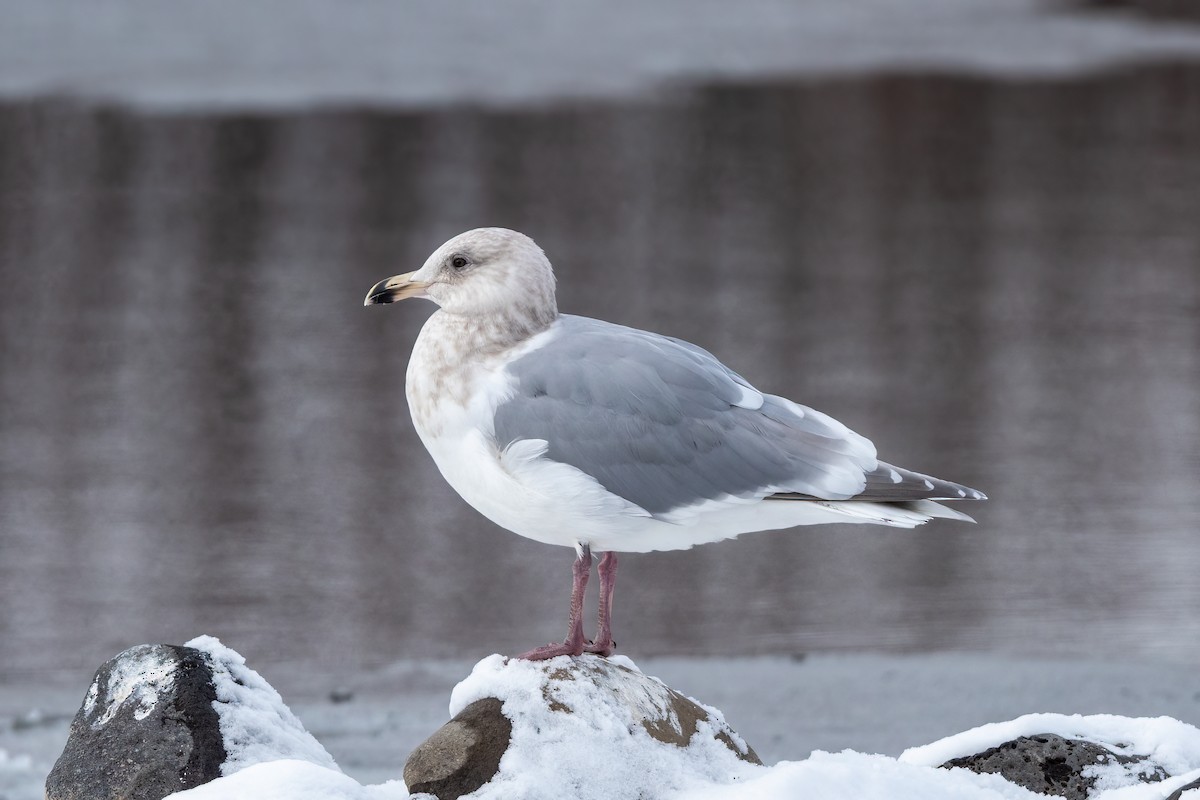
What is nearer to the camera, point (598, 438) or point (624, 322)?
point (598, 438)

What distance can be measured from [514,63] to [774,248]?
24.3ft

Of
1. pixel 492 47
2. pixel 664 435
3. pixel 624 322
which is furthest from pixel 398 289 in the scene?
pixel 492 47

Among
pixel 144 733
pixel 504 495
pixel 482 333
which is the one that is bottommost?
pixel 144 733

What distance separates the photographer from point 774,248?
12461mm

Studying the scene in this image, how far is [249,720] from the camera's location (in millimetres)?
4551

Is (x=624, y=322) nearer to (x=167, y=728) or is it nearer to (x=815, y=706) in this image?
(x=815, y=706)

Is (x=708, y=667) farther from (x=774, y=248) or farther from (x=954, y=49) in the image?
(x=954, y=49)

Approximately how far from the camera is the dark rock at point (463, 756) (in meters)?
4.12

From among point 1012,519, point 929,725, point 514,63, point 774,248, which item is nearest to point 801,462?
point 929,725

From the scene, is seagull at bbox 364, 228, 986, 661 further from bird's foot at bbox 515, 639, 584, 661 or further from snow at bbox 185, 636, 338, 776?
snow at bbox 185, 636, 338, 776

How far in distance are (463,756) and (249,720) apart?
2.37 feet

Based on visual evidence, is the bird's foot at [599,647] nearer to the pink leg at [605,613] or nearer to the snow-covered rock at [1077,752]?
the pink leg at [605,613]

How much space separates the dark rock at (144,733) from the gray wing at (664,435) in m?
1.10

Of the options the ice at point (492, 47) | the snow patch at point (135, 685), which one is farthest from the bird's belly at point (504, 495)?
the ice at point (492, 47)
